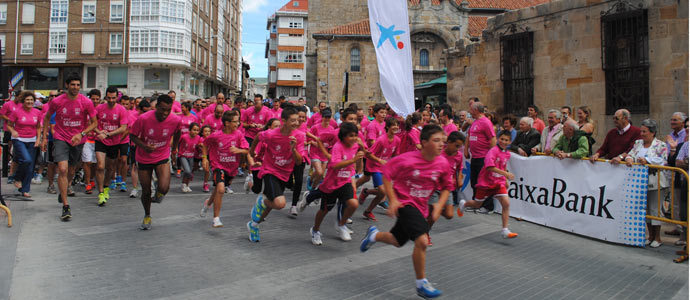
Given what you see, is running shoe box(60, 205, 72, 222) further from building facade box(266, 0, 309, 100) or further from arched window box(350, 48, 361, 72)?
building facade box(266, 0, 309, 100)

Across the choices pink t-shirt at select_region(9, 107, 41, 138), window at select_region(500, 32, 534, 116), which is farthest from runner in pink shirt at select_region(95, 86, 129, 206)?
window at select_region(500, 32, 534, 116)

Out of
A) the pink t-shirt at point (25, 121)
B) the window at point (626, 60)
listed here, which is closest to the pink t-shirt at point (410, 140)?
the window at point (626, 60)

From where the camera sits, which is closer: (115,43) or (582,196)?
(582,196)

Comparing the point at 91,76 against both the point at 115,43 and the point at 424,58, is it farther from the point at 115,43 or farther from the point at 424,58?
the point at 424,58

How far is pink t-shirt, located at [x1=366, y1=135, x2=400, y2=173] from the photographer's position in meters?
7.32

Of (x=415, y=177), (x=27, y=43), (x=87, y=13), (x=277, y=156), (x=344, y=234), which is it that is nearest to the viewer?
(x=415, y=177)

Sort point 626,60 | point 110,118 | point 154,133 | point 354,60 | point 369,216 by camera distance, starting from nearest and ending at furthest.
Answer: point 154,133, point 369,216, point 110,118, point 626,60, point 354,60

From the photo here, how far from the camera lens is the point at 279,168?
6418mm

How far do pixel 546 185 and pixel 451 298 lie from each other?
4.39m

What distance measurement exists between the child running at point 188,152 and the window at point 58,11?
41.6m

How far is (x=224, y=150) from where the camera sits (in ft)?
24.1

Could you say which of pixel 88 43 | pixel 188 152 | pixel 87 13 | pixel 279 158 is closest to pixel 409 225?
pixel 279 158

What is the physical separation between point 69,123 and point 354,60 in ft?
116

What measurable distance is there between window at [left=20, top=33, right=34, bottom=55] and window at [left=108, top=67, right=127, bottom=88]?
777 cm
